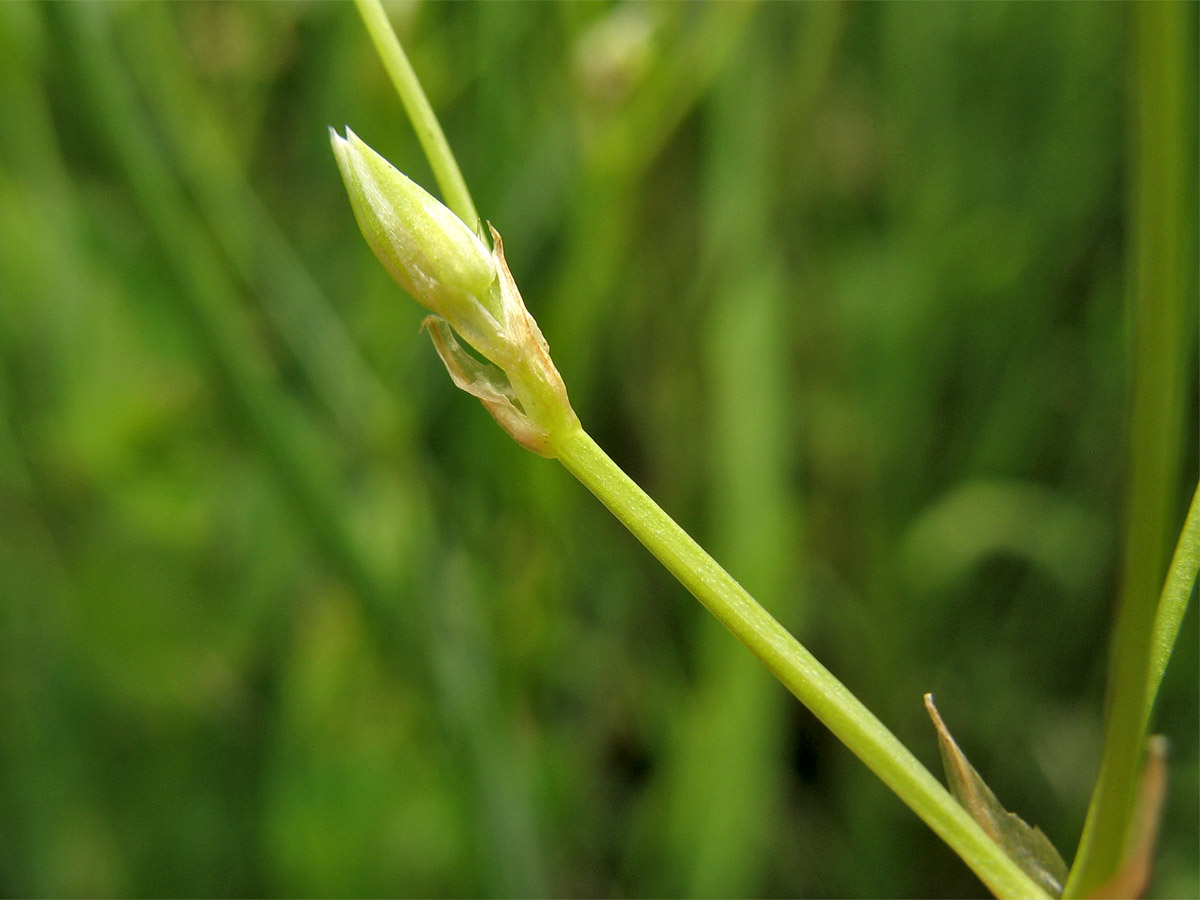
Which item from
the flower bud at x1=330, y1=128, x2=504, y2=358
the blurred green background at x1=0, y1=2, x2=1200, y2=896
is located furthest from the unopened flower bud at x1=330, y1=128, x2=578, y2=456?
the blurred green background at x1=0, y1=2, x2=1200, y2=896

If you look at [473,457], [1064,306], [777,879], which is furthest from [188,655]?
[1064,306]

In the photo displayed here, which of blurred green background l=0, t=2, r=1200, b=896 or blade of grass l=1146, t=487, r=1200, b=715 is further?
blurred green background l=0, t=2, r=1200, b=896

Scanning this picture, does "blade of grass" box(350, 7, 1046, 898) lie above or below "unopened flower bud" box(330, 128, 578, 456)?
below

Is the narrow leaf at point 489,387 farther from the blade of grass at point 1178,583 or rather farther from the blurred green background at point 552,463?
the blurred green background at point 552,463

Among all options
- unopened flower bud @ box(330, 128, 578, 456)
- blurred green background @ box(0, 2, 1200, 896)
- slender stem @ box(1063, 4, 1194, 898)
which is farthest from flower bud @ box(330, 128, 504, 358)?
blurred green background @ box(0, 2, 1200, 896)

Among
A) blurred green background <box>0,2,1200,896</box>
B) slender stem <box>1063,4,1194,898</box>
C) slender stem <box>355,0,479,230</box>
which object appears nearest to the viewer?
slender stem <box>1063,4,1194,898</box>

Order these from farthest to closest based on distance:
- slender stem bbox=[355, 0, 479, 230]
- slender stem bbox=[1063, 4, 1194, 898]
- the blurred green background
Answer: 1. the blurred green background
2. slender stem bbox=[355, 0, 479, 230]
3. slender stem bbox=[1063, 4, 1194, 898]

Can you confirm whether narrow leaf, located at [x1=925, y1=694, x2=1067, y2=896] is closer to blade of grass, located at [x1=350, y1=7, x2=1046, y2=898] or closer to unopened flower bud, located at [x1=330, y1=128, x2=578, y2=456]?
blade of grass, located at [x1=350, y1=7, x2=1046, y2=898]

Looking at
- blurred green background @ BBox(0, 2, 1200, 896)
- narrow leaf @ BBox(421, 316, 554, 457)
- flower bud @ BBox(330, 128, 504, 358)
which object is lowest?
blurred green background @ BBox(0, 2, 1200, 896)

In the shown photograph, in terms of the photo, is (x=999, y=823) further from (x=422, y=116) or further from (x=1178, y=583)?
(x=422, y=116)
